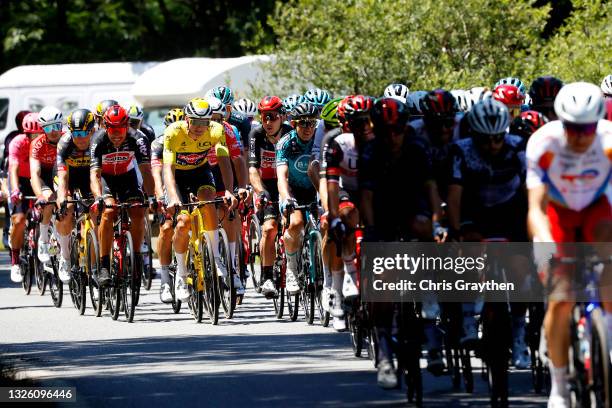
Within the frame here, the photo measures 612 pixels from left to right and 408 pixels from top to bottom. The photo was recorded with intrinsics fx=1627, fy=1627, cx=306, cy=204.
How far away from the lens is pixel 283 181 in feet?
47.3

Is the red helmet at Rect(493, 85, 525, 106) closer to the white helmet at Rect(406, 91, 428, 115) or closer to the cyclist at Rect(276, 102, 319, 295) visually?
the white helmet at Rect(406, 91, 428, 115)

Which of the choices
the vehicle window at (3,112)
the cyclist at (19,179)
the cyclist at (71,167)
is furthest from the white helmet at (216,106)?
the vehicle window at (3,112)

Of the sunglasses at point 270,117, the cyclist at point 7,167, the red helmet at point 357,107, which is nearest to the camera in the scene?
the red helmet at point 357,107

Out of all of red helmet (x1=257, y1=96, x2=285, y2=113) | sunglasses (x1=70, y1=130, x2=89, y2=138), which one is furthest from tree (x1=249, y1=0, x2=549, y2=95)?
sunglasses (x1=70, y1=130, x2=89, y2=138)

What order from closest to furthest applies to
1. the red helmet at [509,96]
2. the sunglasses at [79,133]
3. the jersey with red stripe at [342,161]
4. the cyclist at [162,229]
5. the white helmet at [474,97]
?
the jersey with red stripe at [342,161] < the red helmet at [509,96] < the white helmet at [474,97] < the cyclist at [162,229] < the sunglasses at [79,133]

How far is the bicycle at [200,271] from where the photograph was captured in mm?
14461

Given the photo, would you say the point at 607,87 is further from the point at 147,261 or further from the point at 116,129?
the point at 147,261

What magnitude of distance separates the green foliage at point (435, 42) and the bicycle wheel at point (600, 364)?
17934 mm

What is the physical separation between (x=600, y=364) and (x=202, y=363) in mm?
4600

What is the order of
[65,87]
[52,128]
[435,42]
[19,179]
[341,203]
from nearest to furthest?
[341,203], [52,128], [19,179], [435,42], [65,87]

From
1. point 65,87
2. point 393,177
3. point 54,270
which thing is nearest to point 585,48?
point 54,270

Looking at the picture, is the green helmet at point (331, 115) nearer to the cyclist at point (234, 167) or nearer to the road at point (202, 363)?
the road at point (202, 363)

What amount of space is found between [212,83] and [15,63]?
1659 cm

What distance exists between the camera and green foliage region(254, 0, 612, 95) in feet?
86.5
